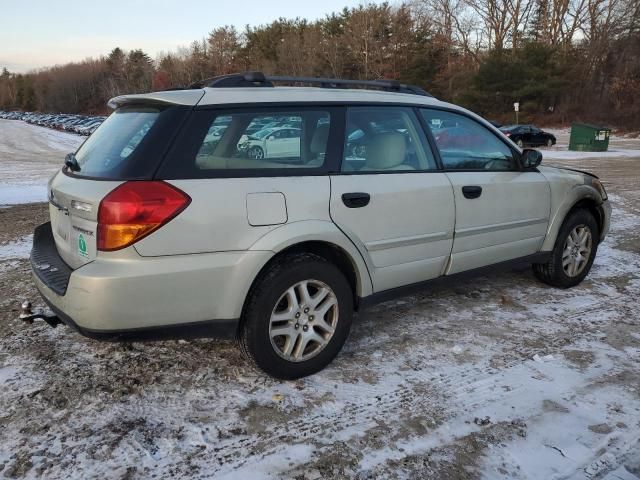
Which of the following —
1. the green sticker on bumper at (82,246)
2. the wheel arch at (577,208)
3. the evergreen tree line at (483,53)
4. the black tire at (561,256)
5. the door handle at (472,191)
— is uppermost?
the evergreen tree line at (483,53)

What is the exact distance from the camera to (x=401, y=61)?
5738 cm

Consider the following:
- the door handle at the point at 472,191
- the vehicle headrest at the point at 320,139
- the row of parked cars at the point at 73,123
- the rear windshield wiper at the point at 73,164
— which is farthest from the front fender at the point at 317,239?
the row of parked cars at the point at 73,123

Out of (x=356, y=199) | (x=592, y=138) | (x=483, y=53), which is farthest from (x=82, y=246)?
(x=483, y=53)

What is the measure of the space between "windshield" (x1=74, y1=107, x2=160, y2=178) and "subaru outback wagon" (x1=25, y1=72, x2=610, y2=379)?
0.01 metres

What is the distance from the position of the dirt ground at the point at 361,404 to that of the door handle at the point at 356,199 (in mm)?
1011

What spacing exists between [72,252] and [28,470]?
1083 millimetres

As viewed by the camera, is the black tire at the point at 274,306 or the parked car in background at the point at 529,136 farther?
the parked car in background at the point at 529,136

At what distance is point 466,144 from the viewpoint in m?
4.02

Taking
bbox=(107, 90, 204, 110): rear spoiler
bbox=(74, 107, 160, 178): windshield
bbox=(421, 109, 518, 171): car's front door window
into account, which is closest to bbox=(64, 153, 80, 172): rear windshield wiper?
bbox=(74, 107, 160, 178): windshield

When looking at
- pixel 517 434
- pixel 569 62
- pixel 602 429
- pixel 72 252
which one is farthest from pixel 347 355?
pixel 569 62

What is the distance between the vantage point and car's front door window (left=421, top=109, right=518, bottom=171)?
380 centimetres

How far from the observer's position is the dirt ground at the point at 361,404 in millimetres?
2430

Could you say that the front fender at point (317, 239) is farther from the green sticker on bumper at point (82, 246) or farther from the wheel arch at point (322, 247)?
the green sticker on bumper at point (82, 246)

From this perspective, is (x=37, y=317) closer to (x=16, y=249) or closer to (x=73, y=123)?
(x=16, y=249)
